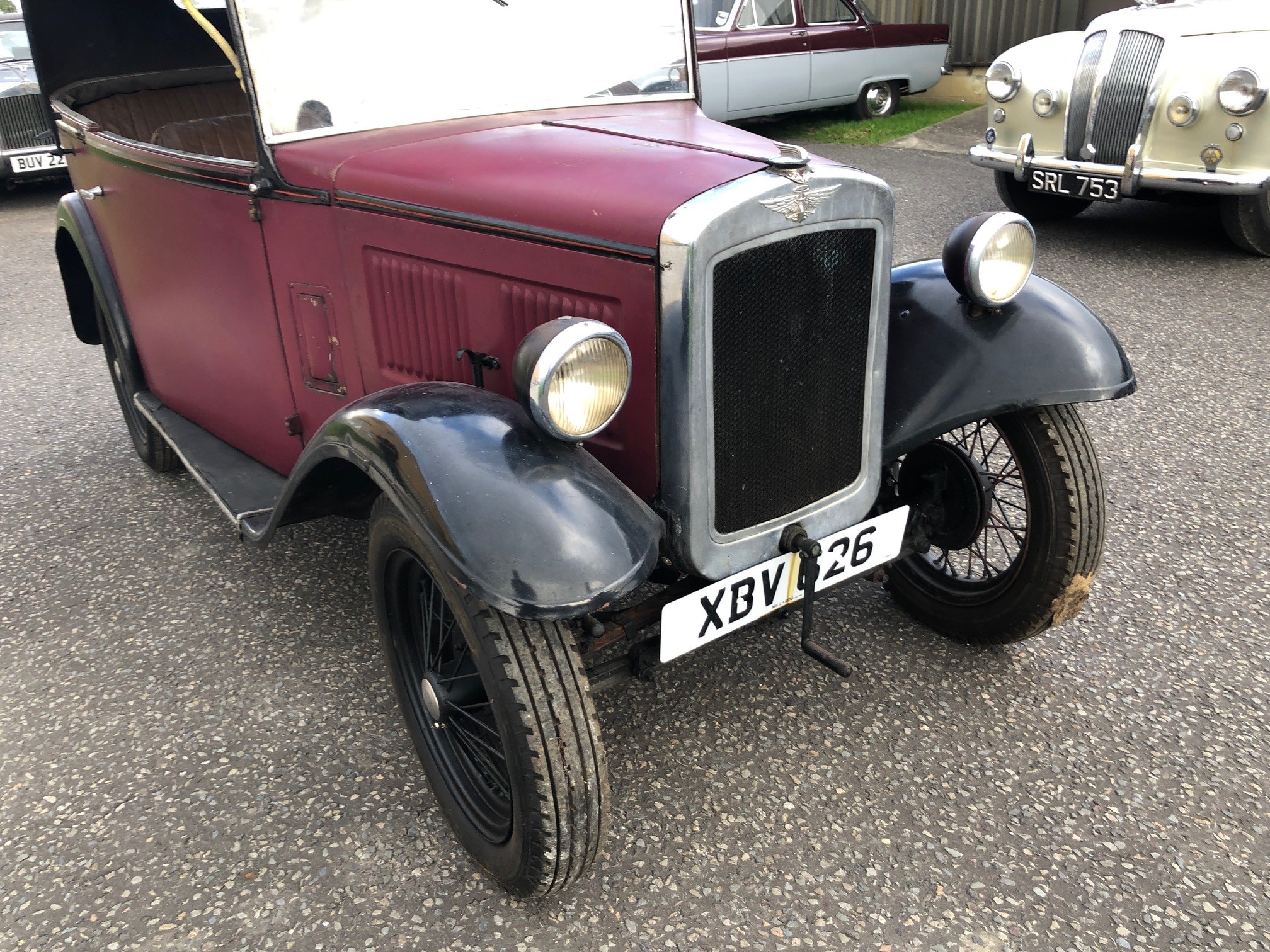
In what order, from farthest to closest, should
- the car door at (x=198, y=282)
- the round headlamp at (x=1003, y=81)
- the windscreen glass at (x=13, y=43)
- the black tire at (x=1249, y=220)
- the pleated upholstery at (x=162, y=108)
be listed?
the windscreen glass at (x=13, y=43)
the round headlamp at (x=1003, y=81)
the black tire at (x=1249, y=220)
the pleated upholstery at (x=162, y=108)
the car door at (x=198, y=282)

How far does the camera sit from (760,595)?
201cm

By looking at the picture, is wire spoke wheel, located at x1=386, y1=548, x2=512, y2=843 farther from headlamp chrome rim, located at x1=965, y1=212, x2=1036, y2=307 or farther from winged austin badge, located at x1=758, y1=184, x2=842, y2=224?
headlamp chrome rim, located at x1=965, y1=212, x2=1036, y2=307

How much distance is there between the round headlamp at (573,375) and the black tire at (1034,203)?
5565 mm

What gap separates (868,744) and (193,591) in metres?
2.02

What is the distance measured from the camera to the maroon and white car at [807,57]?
29.2 ft


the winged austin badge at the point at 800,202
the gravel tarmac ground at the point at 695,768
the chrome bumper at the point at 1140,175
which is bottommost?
the gravel tarmac ground at the point at 695,768

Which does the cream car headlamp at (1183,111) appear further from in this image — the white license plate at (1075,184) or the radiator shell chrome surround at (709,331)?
the radiator shell chrome surround at (709,331)

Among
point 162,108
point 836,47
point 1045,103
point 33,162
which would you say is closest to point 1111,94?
point 1045,103

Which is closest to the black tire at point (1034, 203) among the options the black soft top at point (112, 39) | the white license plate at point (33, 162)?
Result: the black soft top at point (112, 39)

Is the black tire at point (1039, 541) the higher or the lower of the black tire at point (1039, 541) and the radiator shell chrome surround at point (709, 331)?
the lower

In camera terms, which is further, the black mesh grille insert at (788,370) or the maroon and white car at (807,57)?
the maroon and white car at (807,57)

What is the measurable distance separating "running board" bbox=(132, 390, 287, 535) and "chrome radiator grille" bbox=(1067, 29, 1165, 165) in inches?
197

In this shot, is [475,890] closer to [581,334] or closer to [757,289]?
[581,334]

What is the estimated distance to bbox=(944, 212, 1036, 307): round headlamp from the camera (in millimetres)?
2174
